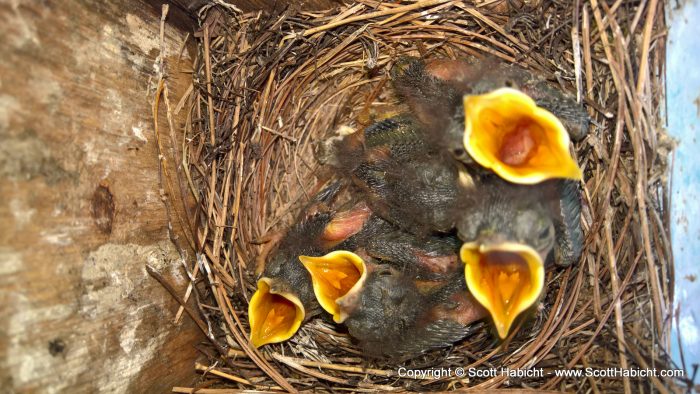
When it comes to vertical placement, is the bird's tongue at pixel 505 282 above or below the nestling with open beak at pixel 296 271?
above

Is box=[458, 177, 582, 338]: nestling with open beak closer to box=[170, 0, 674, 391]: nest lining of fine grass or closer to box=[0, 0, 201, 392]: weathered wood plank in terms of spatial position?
box=[170, 0, 674, 391]: nest lining of fine grass

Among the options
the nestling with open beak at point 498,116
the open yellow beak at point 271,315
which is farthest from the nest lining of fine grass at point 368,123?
the nestling with open beak at point 498,116

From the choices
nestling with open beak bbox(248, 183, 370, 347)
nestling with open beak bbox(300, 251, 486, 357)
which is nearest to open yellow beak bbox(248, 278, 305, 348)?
nestling with open beak bbox(248, 183, 370, 347)

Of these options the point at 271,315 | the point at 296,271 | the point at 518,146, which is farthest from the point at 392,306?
the point at 518,146

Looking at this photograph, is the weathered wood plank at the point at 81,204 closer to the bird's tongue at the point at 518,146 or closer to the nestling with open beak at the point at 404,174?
the nestling with open beak at the point at 404,174

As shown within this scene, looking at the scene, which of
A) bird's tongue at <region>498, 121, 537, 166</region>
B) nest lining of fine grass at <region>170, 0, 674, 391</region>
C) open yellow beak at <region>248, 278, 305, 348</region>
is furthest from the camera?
open yellow beak at <region>248, 278, 305, 348</region>

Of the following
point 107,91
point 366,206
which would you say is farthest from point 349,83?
point 107,91

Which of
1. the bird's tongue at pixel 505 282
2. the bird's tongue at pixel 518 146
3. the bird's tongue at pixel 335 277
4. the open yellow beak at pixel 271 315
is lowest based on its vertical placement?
the open yellow beak at pixel 271 315

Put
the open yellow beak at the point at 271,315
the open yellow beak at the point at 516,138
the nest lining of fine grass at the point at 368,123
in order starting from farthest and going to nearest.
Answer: the open yellow beak at the point at 271,315 < the nest lining of fine grass at the point at 368,123 < the open yellow beak at the point at 516,138
